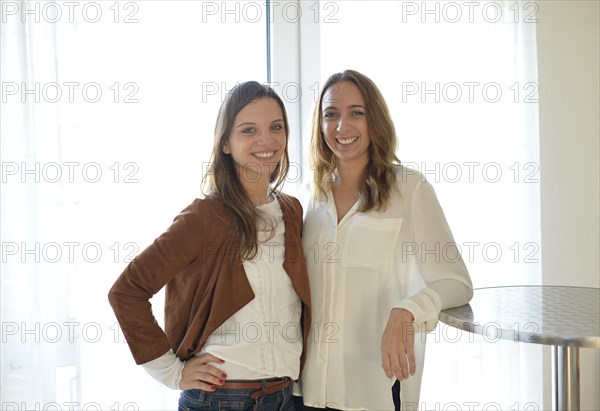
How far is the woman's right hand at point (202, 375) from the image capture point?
153cm

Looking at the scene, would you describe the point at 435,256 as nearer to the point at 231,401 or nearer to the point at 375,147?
the point at 375,147

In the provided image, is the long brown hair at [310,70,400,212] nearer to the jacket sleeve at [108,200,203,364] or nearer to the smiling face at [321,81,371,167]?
the smiling face at [321,81,371,167]

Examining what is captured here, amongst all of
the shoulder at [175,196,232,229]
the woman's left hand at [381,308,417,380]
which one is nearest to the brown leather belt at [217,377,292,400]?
the woman's left hand at [381,308,417,380]

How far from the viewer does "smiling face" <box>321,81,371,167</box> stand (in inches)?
67.7

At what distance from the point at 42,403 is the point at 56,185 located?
2.26 feet

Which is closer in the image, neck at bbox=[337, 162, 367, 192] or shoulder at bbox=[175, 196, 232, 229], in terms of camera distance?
shoulder at bbox=[175, 196, 232, 229]

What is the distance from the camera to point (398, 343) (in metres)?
1.49

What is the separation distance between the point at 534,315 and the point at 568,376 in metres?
0.24

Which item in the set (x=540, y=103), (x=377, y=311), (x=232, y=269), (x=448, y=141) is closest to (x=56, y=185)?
(x=232, y=269)

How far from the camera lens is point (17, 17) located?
2.04 metres

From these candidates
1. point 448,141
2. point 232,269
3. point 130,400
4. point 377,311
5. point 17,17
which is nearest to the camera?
point 232,269

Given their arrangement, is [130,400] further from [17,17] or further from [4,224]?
[17,17]

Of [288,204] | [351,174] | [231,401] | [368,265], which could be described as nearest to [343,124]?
[351,174]

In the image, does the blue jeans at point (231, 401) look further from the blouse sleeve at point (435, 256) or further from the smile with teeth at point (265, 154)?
the smile with teeth at point (265, 154)
